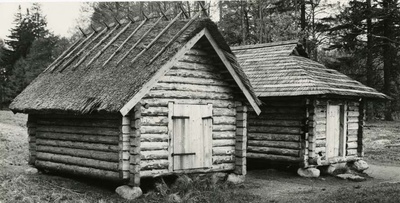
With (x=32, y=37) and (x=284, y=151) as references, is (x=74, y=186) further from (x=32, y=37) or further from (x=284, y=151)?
(x=32, y=37)

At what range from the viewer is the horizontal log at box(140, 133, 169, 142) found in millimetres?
11402

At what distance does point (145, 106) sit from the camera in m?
11.4

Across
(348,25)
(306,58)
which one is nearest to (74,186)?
(306,58)

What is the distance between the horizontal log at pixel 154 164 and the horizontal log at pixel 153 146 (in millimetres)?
298

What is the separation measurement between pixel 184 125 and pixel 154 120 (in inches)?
38.6

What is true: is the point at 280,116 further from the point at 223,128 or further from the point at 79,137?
the point at 79,137

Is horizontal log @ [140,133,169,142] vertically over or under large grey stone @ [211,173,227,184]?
over

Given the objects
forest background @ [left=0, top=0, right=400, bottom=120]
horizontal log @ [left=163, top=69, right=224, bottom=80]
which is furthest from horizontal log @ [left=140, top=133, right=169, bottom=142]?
forest background @ [left=0, top=0, right=400, bottom=120]

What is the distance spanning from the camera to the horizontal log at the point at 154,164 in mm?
11346

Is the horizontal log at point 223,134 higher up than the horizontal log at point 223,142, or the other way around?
the horizontal log at point 223,134

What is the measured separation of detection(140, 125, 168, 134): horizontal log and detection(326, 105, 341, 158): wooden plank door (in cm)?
698

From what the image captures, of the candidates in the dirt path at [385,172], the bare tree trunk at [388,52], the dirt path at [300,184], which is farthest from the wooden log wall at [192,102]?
the bare tree trunk at [388,52]

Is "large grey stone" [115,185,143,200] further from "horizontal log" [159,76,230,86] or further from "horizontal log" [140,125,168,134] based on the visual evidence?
"horizontal log" [159,76,230,86]

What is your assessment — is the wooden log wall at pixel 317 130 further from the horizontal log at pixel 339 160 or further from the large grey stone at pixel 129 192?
the large grey stone at pixel 129 192
